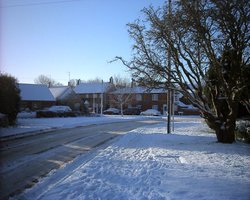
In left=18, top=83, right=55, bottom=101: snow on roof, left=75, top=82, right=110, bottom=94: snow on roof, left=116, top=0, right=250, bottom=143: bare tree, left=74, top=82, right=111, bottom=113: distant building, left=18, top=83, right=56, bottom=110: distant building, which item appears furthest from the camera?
left=75, top=82, right=110, bottom=94: snow on roof

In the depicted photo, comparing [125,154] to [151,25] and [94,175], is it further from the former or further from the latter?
[151,25]

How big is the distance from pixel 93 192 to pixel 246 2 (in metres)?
11.2

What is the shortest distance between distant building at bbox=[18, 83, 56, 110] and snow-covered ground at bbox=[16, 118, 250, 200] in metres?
52.5

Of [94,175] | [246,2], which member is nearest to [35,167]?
[94,175]

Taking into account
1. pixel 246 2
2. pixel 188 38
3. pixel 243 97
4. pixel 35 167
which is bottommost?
pixel 35 167

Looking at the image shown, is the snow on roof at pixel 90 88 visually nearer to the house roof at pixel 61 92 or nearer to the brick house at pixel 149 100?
the brick house at pixel 149 100

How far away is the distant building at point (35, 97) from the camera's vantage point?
207 ft

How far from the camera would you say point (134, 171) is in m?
10.1

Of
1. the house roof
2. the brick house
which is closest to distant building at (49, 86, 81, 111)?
the house roof

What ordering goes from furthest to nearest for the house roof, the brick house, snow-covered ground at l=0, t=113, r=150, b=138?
1. the brick house
2. the house roof
3. snow-covered ground at l=0, t=113, r=150, b=138

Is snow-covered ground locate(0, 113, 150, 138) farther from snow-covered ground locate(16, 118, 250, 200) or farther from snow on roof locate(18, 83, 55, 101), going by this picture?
snow on roof locate(18, 83, 55, 101)

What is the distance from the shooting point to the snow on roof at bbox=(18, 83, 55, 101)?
63344 millimetres

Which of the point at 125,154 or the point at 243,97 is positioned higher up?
the point at 243,97

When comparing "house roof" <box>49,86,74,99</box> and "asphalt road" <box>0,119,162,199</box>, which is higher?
"house roof" <box>49,86,74,99</box>
